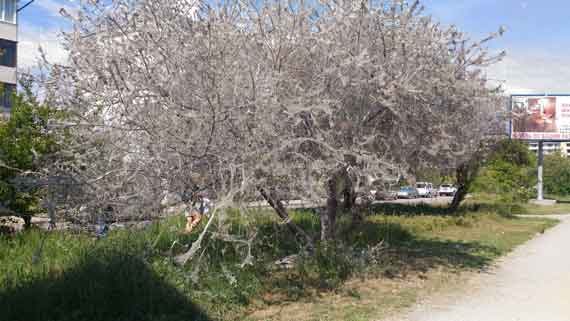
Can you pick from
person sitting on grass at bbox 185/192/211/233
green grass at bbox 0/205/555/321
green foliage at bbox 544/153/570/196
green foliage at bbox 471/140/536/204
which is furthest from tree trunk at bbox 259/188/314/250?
green foliage at bbox 544/153/570/196

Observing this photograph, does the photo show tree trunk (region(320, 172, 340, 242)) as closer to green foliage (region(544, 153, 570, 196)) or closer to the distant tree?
the distant tree

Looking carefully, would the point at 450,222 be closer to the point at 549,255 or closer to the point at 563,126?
the point at 549,255

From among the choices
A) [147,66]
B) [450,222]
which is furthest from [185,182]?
[450,222]

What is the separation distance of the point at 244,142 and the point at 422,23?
390 cm

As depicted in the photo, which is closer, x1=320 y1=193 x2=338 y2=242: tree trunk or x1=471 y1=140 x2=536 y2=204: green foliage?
x1=320 y1=193 x2=338 y2=242: tree trunk

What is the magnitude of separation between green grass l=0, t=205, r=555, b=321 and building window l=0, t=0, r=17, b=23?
32497 millimetres

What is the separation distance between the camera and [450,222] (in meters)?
19.1

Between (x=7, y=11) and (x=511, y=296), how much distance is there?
37834mm

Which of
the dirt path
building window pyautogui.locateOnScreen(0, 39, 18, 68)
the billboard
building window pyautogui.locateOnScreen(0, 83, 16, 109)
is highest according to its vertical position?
building window pyautogui.locateOnScreen(0, 39, 18, 68)

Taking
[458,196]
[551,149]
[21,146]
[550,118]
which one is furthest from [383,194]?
[551,149]

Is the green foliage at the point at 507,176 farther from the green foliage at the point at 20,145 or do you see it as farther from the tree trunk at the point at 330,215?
the green foliage at the point at 20,145

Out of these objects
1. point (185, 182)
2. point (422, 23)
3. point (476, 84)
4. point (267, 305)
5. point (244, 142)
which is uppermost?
point (422, 23)

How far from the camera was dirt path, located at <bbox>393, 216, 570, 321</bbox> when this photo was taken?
7035 mm

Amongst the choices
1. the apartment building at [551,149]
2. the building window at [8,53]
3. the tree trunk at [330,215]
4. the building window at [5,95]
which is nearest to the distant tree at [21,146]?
the building window at [5,95]
